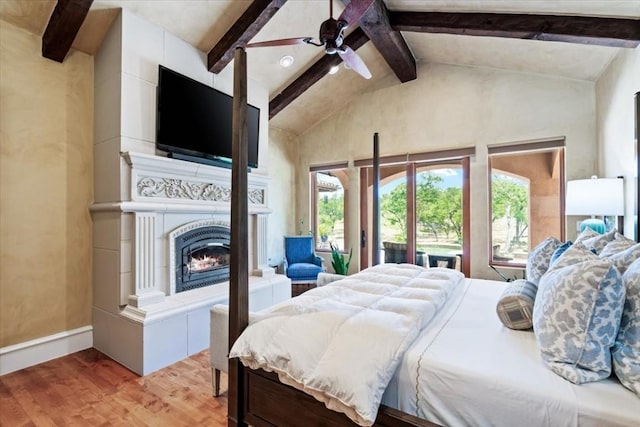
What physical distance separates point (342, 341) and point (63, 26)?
320 centimetres

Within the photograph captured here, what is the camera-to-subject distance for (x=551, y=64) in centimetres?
347

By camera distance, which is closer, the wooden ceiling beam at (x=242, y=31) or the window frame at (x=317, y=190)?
the wooden ceiling beam at (x=242, y=31)

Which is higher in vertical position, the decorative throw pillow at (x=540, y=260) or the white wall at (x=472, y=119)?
the white wall at (x=472, y=119)

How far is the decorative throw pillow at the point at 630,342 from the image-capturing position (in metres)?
1.06

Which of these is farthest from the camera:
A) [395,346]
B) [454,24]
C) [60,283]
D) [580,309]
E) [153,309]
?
[454,24]

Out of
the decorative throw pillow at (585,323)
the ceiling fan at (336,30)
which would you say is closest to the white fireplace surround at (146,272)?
the ceiling fan at (336,30)

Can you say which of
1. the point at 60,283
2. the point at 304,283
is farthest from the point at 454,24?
the point at 60,283

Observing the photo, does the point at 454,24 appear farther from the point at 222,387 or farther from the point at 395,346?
the point at 222,387

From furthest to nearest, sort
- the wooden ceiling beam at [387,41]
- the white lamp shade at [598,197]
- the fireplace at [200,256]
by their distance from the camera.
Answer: the wooden ceiling beam at [387,41]
the fireplace at [200,256]
the white lamp shade at [598,197]

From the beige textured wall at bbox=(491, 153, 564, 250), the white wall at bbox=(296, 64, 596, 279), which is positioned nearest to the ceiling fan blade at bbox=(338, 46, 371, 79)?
the white wall at bbox=(296, 64, 596, 279)

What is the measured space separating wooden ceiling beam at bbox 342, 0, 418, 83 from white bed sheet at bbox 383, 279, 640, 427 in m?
2.71

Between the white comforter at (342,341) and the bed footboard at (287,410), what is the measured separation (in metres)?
0.09

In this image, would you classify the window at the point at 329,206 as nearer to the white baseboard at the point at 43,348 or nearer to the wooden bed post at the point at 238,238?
the white baseboard at the point at 43,348

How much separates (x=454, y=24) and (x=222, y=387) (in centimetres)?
388
